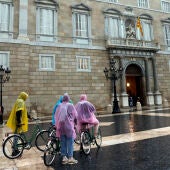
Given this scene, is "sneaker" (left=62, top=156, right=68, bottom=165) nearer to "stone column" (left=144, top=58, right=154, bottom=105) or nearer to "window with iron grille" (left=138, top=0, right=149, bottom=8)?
"stone column" (left=144, top=58, right=154, bottom=105)

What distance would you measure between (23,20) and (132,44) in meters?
12.5

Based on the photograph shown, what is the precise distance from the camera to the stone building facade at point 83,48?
1888 centimetres

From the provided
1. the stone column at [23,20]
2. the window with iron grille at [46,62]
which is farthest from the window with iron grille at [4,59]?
the window with iron grille at [46,62]

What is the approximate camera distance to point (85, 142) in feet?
20.2

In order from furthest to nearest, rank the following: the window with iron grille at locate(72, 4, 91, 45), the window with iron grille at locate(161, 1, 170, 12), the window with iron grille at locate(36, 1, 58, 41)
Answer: the window with iron grille at locate(161, 1, 170, 12)
the window with iron grille at locate(72, 4, 91, 45)
the window with iron grille at locate(36, 1, 58, 41)

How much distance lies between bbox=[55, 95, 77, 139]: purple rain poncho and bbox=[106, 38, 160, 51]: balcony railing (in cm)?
1788

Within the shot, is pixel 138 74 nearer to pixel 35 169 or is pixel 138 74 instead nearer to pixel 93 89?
pixel 93 89

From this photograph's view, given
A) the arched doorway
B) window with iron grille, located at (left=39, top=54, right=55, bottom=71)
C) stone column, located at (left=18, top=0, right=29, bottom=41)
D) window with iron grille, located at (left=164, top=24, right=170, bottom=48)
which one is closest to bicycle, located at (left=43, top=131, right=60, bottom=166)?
window with iron grille, located at (left=39, top=54, right=55, bottom=71)

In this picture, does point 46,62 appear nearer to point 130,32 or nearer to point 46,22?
point 46,22

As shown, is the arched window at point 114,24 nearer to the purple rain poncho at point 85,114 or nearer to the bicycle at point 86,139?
the purple rain poncho at point 85,114

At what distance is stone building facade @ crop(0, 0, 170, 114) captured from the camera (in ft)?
61.9

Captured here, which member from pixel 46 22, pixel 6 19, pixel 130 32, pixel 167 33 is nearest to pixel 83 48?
pixel 46 22

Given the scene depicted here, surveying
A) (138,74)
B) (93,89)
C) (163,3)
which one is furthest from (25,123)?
(163,3)

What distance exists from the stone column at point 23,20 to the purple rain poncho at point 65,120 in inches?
602
